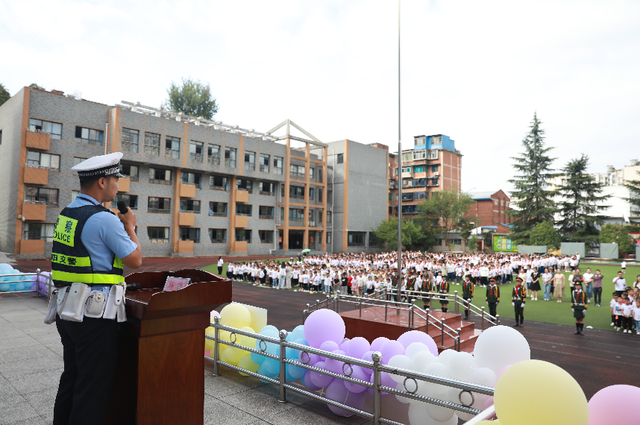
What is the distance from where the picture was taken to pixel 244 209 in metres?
48.8

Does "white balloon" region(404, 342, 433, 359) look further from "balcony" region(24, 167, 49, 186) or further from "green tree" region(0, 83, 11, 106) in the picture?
"green tree" region(0, 83, 11, 106)

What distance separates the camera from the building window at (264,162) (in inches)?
1945

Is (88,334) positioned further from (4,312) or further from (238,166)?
(238,166)

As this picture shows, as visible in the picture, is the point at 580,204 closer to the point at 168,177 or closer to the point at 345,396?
the point at 168,177

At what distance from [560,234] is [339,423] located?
5869 cm

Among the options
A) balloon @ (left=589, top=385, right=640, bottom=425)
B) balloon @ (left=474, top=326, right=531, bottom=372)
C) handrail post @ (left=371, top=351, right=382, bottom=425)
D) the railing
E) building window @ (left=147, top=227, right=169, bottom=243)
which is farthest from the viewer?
building window @ (left=147, top=227, right=169, bottom=243)

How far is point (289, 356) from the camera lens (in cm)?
519

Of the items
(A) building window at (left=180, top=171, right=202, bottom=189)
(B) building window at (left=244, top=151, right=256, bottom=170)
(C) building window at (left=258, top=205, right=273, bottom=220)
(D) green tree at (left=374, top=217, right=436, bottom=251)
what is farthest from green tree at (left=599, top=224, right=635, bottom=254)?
(A) building window at (left=180, top=171, right=202, bottom=189)

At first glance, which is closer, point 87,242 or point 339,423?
point 87,242

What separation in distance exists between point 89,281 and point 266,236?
48.5 meters

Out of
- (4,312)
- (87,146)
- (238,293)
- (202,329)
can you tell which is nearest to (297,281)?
(238,293)

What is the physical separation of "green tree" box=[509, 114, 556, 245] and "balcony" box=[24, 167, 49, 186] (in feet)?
175

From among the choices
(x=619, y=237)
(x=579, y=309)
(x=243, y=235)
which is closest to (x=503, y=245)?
(x=619, y=237)

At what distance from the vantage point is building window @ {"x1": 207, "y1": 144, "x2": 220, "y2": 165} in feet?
147
